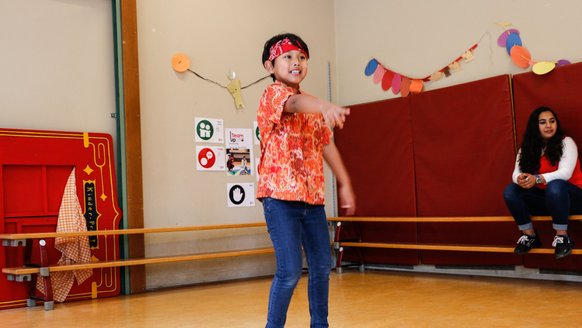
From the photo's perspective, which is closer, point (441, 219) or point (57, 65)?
point (57, 65)

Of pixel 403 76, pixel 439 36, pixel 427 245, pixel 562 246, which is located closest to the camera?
pixel 562 246

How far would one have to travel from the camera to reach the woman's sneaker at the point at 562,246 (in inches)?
159

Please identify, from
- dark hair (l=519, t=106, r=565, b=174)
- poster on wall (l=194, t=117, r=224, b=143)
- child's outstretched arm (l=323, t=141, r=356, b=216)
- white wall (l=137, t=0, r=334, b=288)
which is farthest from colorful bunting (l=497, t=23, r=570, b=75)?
child's outstretched arm (l=323, t=141, r=356, b=216)

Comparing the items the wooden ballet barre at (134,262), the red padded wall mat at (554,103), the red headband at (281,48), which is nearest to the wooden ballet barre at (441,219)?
the red padded wall mat at (554,103)

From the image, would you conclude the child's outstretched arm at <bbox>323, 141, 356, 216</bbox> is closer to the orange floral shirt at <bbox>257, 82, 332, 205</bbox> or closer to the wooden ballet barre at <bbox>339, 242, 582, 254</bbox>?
the orange floral shirt at <bbox>257, 82, 332, 205</bbox>

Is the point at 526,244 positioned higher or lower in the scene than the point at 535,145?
lower

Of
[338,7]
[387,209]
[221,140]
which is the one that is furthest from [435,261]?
[338,7]

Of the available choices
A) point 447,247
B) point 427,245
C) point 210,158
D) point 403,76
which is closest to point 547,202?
point 447,247

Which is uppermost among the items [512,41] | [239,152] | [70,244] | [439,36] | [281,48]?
[439,36]

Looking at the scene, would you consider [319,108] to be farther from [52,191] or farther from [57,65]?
[57,65]

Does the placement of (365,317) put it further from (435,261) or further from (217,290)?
(435,261)

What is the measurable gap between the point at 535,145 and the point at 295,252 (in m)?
2.86

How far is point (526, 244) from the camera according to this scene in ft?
14.1

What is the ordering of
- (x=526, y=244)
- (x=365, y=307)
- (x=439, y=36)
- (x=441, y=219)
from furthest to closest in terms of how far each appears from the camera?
(x=439, y=36) < (x=441, y=219) < (x=526, y=244) < (x=365, y=307)
